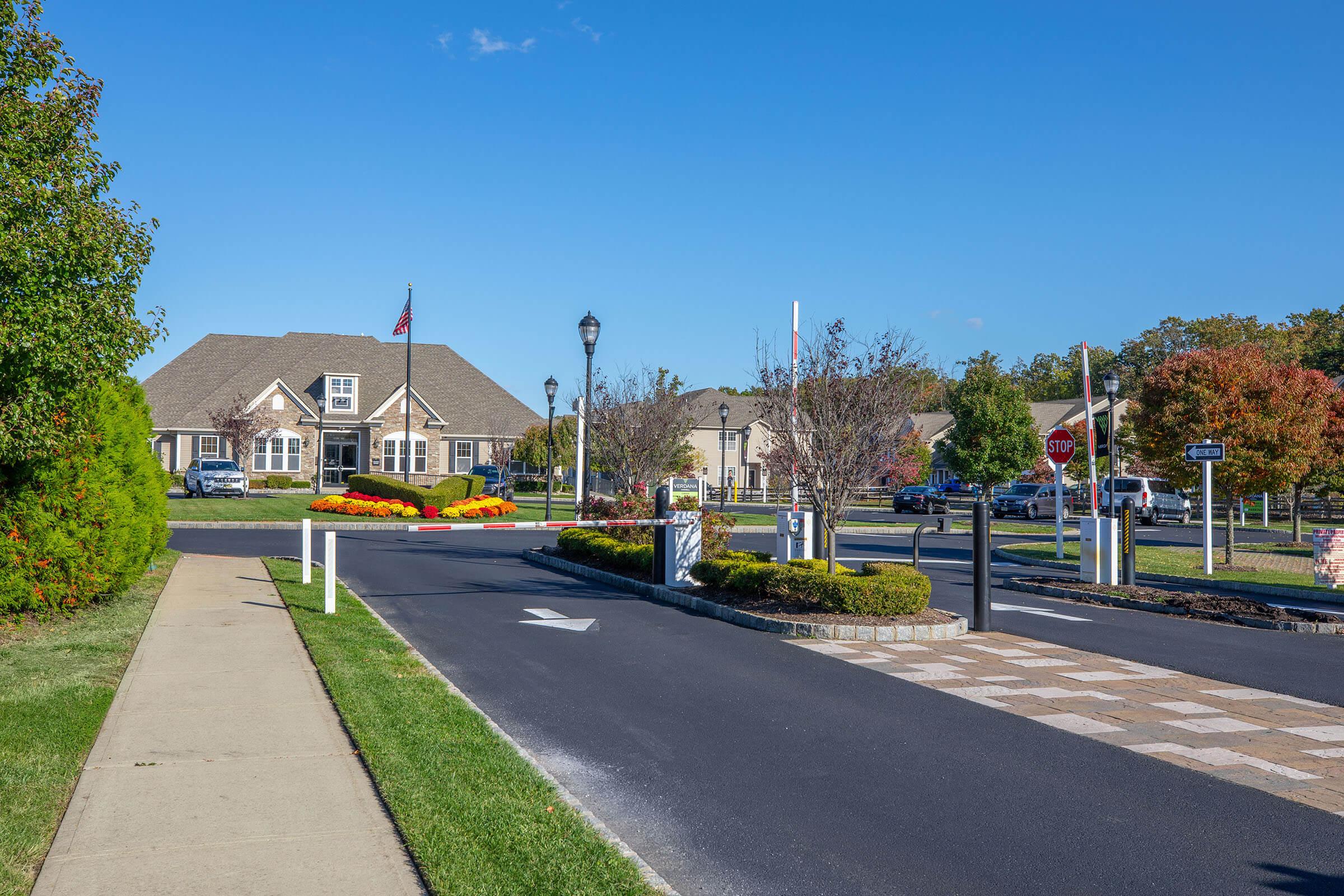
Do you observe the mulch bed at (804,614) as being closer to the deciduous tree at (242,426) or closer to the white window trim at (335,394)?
the deciduous tree at (242,426)

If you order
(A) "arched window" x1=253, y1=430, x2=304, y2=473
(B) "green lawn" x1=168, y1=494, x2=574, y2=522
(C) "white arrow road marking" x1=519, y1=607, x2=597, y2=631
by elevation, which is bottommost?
(C) "white arrow road marking" x1=519, y1=607, x2=597, y2=631

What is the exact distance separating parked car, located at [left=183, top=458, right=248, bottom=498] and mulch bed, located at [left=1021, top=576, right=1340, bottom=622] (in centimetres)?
3387

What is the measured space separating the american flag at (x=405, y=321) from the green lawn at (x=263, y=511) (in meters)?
7.88

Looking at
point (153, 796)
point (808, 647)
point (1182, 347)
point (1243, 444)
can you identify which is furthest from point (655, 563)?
point (1182, 347)

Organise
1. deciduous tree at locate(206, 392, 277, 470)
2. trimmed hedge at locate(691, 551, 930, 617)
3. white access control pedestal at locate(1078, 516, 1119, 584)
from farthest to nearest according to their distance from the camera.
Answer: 1. deciduous tree at locate(206, 392, 277, 470)
2. white access control pedestal at locate(1078, 516, 1119, 584)
3. trimmed hedge at locate(691, 551, 930, 617)

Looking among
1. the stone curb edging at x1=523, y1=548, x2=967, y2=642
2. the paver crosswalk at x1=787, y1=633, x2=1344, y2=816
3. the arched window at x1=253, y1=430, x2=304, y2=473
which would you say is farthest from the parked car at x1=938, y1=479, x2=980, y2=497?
the paver crosswalk at x1=787, y1=633, x2=1344, y2=816

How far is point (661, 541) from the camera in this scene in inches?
604

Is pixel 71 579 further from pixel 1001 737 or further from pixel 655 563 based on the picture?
pixel 1001 737

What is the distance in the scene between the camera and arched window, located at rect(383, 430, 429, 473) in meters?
55.3

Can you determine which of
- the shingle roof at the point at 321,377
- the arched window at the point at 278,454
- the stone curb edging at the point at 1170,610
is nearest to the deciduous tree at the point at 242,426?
the arched window at the point at 278,454

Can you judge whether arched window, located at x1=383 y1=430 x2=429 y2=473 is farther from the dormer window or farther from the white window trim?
the dormer window

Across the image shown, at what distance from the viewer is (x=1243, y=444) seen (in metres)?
21.1

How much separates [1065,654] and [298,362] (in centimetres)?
5428

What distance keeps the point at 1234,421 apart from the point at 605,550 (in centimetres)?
1329
